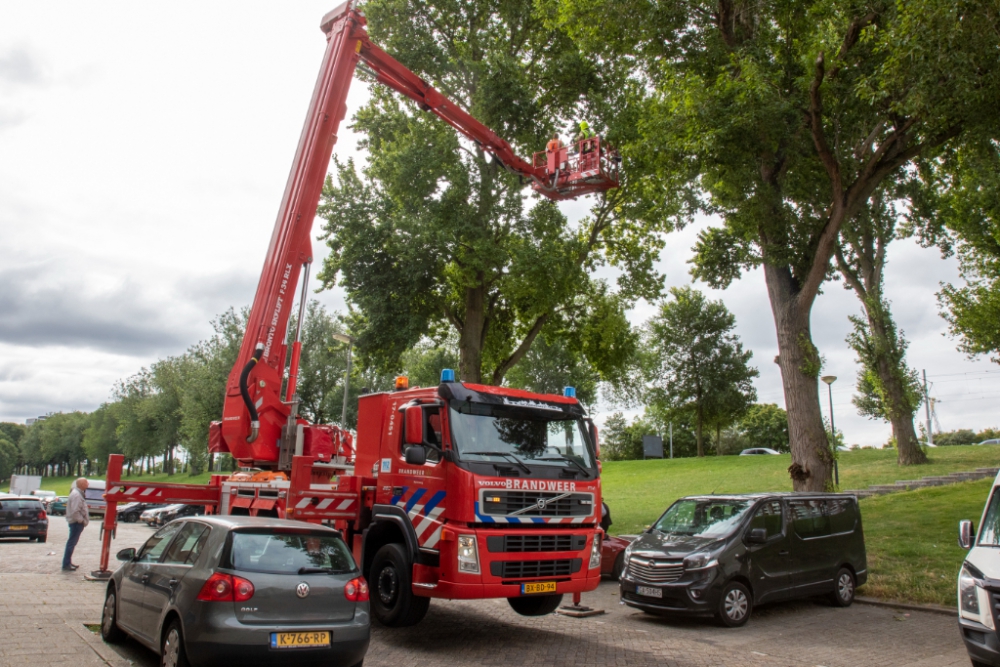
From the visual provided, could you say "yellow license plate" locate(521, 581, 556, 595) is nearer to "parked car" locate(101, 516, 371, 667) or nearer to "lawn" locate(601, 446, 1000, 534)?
"parked car" locate(101, 516, 371, 667)

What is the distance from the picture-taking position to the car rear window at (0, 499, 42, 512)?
67.8ft

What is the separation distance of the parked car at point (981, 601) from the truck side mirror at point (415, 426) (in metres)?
5.66

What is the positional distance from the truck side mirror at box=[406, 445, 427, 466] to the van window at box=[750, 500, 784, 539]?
16.8 feet

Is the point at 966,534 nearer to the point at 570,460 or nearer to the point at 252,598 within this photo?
the point at 570,460

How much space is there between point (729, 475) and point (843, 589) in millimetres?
24185

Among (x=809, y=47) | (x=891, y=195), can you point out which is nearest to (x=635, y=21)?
(x=809, y=47)

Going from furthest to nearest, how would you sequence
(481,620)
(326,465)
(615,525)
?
(615,525)
(326,465)
(481,620)

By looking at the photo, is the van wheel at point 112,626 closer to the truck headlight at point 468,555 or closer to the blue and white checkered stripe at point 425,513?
the blue and white checkered stripe at point 425,513

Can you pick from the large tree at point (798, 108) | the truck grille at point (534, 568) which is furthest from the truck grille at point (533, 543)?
the large tree at point (798, 108)

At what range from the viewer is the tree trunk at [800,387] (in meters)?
14.4

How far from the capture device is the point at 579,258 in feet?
68.9

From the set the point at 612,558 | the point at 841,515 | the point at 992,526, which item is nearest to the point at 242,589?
the point at 992,526

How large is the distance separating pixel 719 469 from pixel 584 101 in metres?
23.2

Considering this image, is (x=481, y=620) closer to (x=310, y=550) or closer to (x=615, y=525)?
(x=310, y=550)
